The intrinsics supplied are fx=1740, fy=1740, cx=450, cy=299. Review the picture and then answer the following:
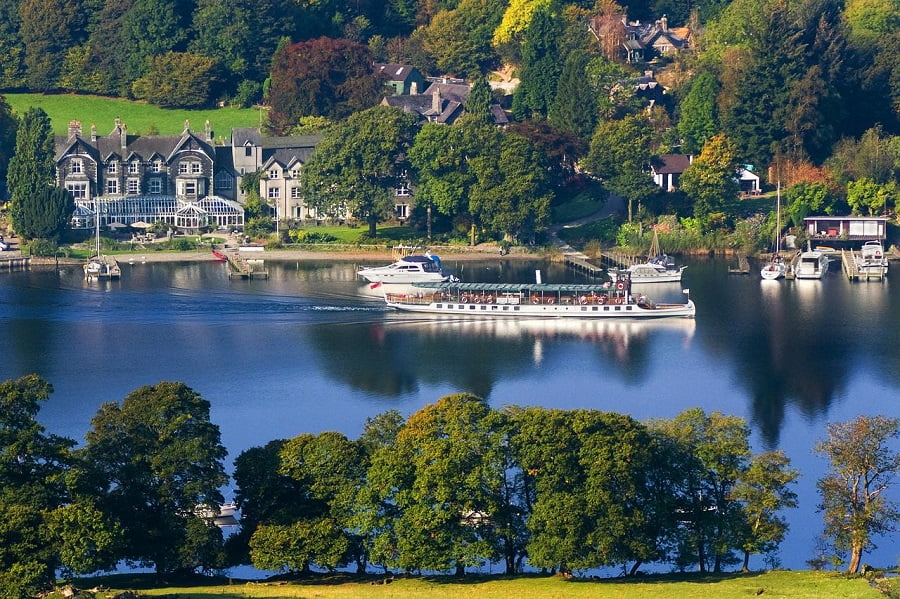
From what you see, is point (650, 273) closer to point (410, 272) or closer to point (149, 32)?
point (410, 272)

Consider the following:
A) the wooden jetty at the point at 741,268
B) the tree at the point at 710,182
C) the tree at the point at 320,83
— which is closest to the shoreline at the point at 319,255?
the tree at the point at 710,182

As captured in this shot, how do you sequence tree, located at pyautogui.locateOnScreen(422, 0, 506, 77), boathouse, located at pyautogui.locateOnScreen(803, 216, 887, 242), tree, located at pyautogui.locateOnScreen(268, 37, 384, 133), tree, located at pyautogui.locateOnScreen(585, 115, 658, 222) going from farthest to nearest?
tree, located at pyautogui.locateOnScreen(422, 0, 506, 77) < tree, located at pyautogui.locateOnScreen(268, 37, 384, 133) < tree, located at pyautogui.locateOnScreen(585, 115, 658, 222) < boathouse, located at pyautogui.locateOnScreen(803, 216, 887, 242)

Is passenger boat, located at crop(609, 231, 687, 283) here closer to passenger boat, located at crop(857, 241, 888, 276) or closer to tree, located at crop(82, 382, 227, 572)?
passenger boat, located at crop(857, 241, 888, 276)

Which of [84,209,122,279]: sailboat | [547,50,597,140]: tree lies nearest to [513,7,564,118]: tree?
[547,50,597,140]: tree

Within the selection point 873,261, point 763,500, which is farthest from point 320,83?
point 763,500

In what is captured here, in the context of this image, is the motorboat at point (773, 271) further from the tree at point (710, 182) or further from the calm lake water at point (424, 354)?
the tree at point (710, 182)

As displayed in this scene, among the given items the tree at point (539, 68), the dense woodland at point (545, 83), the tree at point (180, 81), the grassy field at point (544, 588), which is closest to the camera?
the grassy field at point (544, 588)
